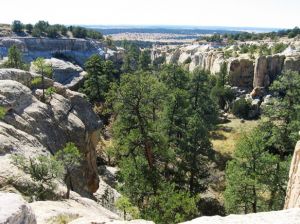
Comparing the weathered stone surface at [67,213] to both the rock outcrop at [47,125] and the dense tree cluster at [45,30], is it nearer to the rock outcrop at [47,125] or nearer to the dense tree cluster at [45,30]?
the rock outcrop at [47,125]

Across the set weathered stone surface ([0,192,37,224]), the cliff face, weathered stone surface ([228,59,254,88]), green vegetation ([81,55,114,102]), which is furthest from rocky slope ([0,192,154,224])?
the cliff face

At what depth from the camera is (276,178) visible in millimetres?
31875

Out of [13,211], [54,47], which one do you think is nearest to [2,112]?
[13,211]

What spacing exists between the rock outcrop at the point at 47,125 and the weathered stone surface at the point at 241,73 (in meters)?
58.5

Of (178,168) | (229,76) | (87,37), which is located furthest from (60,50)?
(178,168)

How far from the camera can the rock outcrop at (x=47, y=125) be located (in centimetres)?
2670

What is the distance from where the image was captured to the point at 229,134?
67.6m

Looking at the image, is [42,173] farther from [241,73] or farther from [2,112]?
[241,73]

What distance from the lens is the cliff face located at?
10669cm

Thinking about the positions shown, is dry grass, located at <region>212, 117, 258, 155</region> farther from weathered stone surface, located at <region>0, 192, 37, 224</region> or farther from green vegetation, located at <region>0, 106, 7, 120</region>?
weathered stone surface, located at <region>0, 192, 37, 224</region>

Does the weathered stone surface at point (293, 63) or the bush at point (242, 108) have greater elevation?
the weathered stone surface at point (293, 63)

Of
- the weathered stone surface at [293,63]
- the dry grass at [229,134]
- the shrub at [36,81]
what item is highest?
the shrub at [36,81]

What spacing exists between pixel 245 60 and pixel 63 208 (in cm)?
7753

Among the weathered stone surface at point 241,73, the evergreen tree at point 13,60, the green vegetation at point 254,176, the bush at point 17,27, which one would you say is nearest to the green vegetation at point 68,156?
the green vegetation at point 254,176
